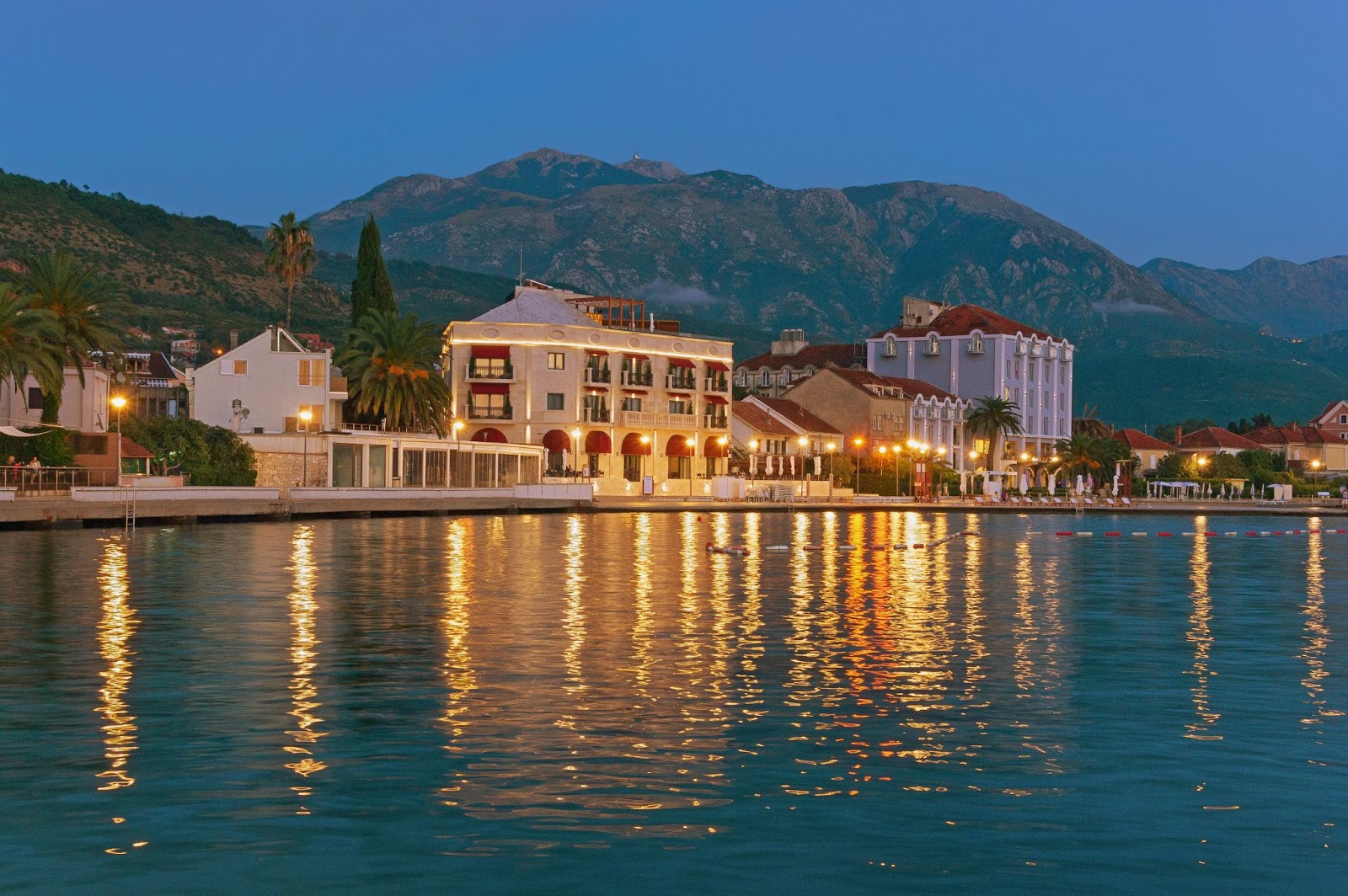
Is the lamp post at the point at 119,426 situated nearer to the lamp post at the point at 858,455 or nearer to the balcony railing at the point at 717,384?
the balcony railing at the point at 717,384

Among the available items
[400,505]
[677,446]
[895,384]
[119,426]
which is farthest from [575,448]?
[119,426]

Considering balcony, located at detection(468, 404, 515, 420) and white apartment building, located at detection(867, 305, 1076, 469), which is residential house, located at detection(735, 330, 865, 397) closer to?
white apartment building, located at detection(867, 305, 1076, 469)

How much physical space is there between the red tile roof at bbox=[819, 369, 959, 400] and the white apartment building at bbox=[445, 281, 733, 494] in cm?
2464

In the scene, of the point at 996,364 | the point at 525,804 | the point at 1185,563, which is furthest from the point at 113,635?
the point at 996,364

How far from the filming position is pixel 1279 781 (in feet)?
50.0

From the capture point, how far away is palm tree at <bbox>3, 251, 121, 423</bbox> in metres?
73.8

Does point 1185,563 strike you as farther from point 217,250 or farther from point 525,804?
point 217,250

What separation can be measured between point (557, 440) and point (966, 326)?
63.7 meters

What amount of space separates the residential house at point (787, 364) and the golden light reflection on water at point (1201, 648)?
108235 mm

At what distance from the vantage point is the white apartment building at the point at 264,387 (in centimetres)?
9512

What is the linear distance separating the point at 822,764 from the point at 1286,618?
68.7 ft

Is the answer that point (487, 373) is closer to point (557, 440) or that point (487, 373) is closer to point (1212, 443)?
point (557, 440)

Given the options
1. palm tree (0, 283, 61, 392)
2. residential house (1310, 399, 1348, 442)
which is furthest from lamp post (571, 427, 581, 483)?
residential house (1310, 399, 1348, 442)

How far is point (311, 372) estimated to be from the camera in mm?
97062
